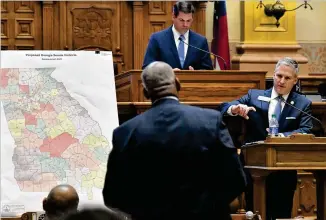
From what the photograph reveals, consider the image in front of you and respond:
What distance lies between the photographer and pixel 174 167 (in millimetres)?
3861

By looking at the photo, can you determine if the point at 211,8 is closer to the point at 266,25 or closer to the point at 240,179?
the point at 266,25

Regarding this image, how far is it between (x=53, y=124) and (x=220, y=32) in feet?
15.3

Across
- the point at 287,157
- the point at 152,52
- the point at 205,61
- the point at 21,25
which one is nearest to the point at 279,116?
the point at 287,157

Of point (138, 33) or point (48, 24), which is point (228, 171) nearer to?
point (138, 33)

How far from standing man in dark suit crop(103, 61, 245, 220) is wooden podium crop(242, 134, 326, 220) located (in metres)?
2.13

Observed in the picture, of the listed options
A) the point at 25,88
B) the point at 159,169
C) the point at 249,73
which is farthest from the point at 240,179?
the point at 249,73

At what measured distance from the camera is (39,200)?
19.2 ft

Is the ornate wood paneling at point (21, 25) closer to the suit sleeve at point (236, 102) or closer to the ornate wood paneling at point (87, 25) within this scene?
the ornate wood paneling at point (87, 25)

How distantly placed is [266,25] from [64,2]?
8.53ft

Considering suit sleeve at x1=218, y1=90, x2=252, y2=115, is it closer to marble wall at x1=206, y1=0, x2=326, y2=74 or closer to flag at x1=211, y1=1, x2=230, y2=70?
flag at x1=211, y1=1, x2=230, y2=70

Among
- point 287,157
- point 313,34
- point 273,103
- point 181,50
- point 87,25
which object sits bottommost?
point 287,157

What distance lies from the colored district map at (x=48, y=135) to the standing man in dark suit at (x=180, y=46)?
155 centimetres

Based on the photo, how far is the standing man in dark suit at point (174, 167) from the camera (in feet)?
12.6

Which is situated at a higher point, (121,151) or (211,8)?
(211,8)
